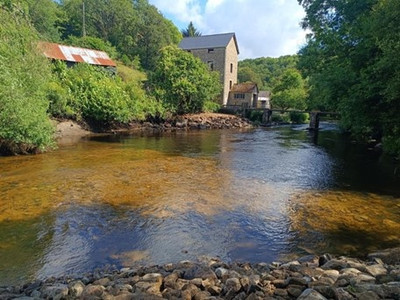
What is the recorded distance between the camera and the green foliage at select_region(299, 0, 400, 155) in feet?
37.7

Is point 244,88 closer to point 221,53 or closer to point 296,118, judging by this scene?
point 221,53

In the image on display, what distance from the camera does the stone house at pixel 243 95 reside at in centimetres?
Answer: 4694

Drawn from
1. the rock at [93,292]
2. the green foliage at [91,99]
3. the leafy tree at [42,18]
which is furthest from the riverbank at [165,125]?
the leafy tree at [42,18]

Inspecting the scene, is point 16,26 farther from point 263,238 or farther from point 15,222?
point 263,238

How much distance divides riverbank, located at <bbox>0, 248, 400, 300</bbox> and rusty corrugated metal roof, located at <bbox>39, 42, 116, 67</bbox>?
102ft

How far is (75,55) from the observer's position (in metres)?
34.0

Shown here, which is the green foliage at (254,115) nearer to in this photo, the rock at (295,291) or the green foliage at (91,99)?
the green foliage at (91,99)

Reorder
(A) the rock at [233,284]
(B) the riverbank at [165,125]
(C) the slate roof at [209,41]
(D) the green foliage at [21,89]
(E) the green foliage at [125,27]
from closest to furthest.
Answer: (A) the rock at [233,284] → (D) the green foliage at [21,89] → (B) the riverbank at [165,125] → (C) the slate roof at [209,41] → (E) the green foliage at [125,27]

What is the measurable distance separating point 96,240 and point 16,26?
1705 cm

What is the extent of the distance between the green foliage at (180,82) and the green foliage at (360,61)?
1473 centimetres

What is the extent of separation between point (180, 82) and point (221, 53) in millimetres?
13747

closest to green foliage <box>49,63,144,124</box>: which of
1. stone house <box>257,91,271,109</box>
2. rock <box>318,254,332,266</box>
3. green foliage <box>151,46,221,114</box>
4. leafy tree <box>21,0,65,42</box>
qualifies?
green foliage <box>151,46,221,114</box>

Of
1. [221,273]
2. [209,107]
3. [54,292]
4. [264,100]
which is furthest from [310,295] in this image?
[264,100]

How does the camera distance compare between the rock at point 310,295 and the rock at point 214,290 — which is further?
the rock at point 214,290
